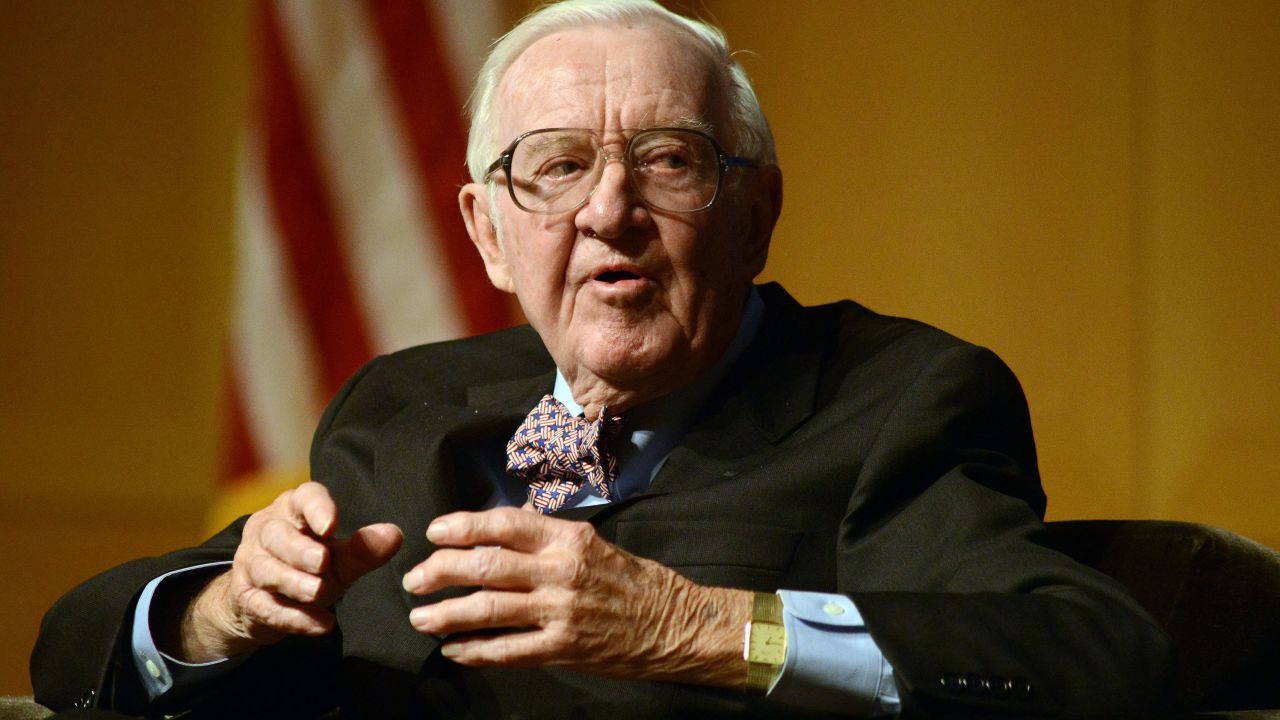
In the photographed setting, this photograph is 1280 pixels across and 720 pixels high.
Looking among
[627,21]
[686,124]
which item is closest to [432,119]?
[627,21]

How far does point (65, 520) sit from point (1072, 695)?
10.3 ft

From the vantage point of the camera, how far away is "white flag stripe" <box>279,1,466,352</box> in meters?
3.01

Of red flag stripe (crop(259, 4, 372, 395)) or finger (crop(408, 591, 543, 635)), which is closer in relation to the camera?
finger (crop(408, 591, 543, 635))

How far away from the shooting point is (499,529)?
47.8 inches

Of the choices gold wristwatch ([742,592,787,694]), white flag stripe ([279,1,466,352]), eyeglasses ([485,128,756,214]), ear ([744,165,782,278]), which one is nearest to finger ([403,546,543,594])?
gold wristwatch ([742,592,787,694])

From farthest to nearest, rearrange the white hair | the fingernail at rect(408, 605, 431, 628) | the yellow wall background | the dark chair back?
the yellow wall background, the white hair, the dark chair back, the fingernail at rect(408, 605, 431, 628)

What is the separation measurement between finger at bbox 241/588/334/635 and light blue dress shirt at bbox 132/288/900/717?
0.23 meters

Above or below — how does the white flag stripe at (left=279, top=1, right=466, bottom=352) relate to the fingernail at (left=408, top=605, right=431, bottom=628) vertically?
above

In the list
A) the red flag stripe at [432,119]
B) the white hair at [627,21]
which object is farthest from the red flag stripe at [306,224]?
the white hair at [627,21]

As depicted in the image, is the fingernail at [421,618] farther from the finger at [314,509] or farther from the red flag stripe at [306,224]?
the red flag stripe at [306,224]

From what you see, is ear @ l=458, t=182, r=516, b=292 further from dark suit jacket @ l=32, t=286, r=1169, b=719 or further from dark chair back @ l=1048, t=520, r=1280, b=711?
dark chair back @ l=1048, t=520, r=1280, b=711

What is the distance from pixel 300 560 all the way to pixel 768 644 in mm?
502

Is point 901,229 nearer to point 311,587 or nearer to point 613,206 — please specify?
point 613,206

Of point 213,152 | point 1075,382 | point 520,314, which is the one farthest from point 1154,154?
point 213,152
